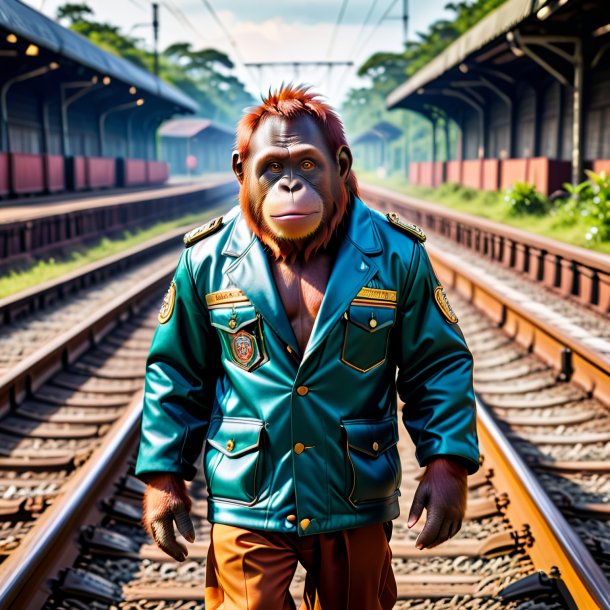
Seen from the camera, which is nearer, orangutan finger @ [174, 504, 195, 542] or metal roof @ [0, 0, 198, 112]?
orangutan finger @ [174, 504, 195, 542]

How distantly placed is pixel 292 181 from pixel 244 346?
41cm

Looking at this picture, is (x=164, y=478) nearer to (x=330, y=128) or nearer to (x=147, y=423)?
(x=147, y=423)

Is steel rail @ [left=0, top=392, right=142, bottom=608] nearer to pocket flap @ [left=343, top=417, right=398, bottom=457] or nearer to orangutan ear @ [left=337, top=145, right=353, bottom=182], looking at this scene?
pocket flap @ [left=343, top=417, right=398, bottom=457]

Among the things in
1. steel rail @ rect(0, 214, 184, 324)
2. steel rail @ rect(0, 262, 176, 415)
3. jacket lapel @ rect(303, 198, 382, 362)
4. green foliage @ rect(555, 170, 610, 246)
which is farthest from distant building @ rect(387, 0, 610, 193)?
jacket lapel @ rect(303, 198, 382, 362)

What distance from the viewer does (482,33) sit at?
1736 cm

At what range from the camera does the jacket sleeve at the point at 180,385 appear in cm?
208

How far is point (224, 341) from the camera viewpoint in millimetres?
2104

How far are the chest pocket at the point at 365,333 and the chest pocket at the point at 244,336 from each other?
0.20 meters

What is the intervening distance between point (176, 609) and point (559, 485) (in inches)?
91.5

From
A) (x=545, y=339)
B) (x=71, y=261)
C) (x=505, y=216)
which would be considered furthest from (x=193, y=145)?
(x=545, y=339)

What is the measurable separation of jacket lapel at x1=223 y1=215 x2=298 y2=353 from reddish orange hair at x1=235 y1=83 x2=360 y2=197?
0.23 m

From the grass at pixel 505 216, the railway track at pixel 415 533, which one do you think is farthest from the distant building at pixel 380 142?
the railway track at pixel 415 533

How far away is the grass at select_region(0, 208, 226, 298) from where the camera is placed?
1139 centimetres

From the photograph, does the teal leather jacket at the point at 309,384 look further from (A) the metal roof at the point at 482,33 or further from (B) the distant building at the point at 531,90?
(A) the metal roof at the point at 482,33
